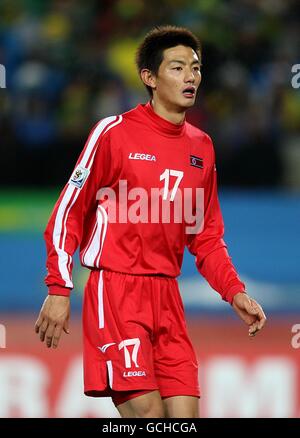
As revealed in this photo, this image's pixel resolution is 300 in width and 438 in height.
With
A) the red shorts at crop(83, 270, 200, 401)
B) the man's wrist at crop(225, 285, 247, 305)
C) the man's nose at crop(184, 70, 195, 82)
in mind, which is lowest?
the red shorts at crop(83, 270, 200, 401)

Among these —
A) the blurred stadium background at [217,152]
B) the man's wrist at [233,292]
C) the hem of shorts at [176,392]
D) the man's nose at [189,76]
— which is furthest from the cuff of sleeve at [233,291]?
the blurred stadium background at [217,152]

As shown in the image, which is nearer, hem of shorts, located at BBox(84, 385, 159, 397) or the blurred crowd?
hem of shorts, located at BBox(84, 385, 159, 397)

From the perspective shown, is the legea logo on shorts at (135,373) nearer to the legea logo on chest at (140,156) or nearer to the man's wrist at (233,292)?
the man's wrist at (233,292)

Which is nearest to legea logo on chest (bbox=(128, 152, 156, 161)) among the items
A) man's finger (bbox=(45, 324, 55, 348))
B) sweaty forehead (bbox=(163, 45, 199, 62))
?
sweaty forehead (bbox=(163, 45, 199, 62))

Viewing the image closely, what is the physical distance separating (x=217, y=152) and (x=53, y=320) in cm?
655

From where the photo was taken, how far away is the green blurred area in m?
10.6

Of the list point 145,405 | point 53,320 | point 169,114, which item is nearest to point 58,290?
point 53,320

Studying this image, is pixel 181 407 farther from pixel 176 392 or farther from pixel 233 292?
pixel 233 292

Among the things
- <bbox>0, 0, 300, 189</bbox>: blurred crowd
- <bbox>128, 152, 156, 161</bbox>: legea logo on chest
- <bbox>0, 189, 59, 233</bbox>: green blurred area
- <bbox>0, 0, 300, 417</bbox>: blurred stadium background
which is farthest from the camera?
<bbox>0, 0, 300, 189</bbox>: blurred crowd

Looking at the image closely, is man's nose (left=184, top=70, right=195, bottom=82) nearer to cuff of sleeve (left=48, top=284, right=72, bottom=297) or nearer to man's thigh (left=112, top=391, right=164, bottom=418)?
cuff of sleeve (left=48, top=284, right=72, bottom=297)

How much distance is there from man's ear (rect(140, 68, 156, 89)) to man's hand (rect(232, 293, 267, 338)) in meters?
1.03

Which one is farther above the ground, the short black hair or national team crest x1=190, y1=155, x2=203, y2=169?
the short black hair

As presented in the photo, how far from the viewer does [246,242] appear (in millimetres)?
10430

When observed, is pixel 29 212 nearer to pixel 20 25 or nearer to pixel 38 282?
pixel 38 282
